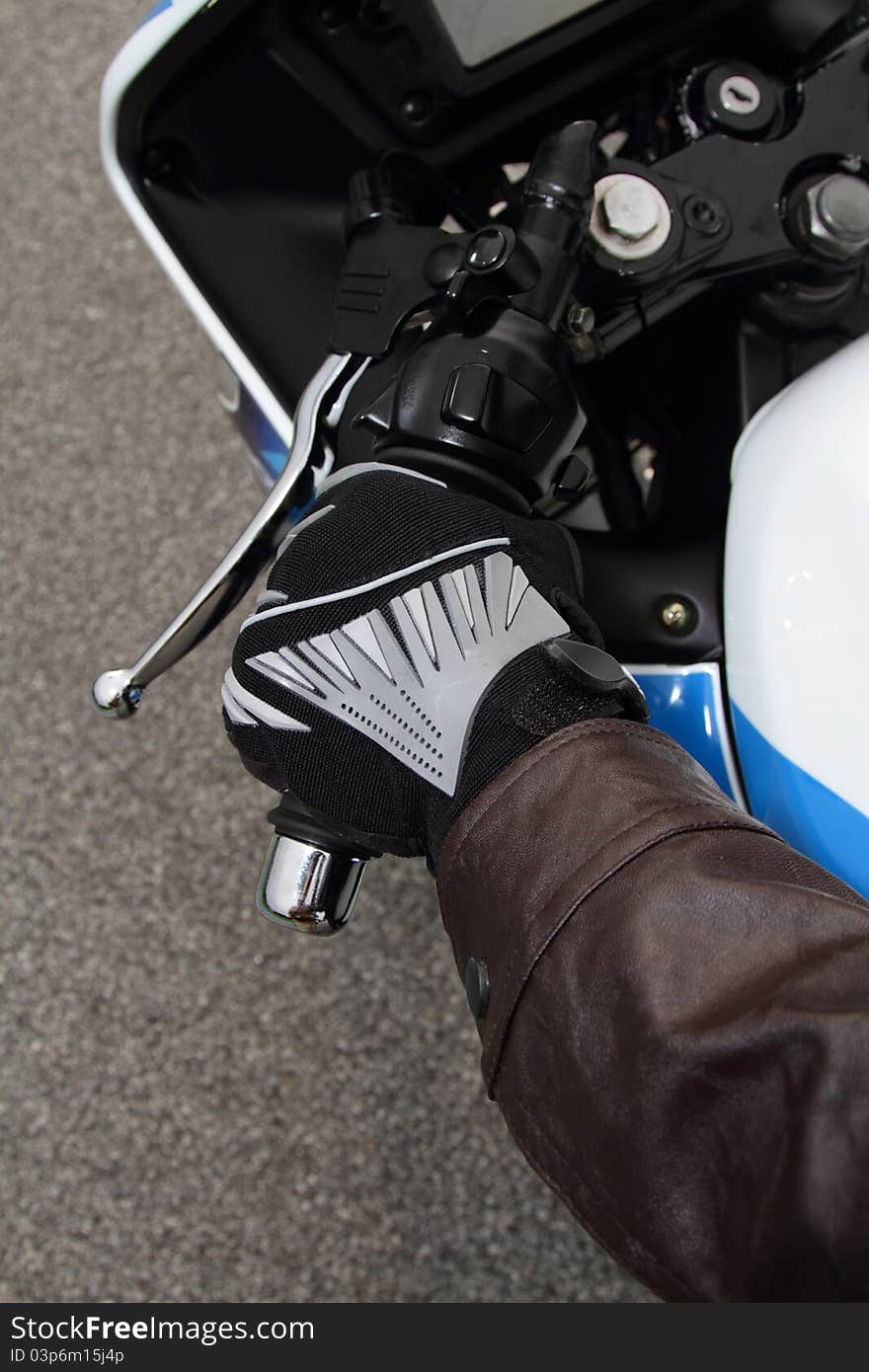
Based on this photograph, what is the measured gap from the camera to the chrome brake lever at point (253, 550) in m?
0.56

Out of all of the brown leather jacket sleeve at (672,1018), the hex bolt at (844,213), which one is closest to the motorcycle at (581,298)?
the hex bolt at (844,213)

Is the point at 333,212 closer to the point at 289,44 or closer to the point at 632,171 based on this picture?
the point at 289,44

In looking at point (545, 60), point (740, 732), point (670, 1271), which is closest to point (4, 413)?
point (545, 60)

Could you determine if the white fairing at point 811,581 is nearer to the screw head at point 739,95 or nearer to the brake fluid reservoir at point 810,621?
the brake fluid reservoir at point 810,621

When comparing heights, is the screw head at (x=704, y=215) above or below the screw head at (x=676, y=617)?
above

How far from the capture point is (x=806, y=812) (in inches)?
19.9

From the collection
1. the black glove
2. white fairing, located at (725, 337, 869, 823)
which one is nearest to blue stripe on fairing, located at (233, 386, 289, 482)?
the black glove

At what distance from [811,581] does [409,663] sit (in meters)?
0.19

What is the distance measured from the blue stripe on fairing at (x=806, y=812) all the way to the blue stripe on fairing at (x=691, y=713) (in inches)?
0.8

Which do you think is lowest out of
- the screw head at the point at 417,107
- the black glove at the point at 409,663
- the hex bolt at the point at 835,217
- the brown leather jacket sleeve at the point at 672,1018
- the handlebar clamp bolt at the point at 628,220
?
the brown leather jacket sleeve at the point at 672,1018

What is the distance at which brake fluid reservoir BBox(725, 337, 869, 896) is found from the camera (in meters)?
0.49

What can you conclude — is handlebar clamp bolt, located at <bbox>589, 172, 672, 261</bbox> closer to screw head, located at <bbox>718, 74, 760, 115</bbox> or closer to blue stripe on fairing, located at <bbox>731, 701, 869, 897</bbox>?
screw head, located at <bbox>718, 74, 760, 115</bbox>

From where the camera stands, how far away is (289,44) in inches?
24.2

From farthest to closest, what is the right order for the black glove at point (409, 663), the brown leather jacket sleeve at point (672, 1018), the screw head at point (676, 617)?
the screw head at point (676, 617), the black glove at point (409, 663), the brown leather jacket sleeve at point (672, 1018)
